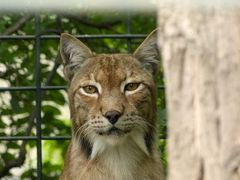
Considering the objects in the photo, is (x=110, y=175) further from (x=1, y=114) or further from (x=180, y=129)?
(x=180, y=129)

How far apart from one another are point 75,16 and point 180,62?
154 inches

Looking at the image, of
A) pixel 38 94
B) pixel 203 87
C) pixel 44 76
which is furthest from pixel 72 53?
pixel 203 87

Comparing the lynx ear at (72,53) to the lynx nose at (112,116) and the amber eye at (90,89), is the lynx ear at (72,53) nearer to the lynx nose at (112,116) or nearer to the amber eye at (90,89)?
the amber eye at (90,89)

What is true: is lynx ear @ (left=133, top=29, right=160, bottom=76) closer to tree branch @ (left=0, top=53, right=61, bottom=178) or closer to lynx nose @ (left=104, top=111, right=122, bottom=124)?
lynx nose @ (left=104, top=111, right=122, bottom=124)

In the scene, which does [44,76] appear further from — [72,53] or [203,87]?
[203,87]

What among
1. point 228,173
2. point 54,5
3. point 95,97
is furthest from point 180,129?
point 54,5

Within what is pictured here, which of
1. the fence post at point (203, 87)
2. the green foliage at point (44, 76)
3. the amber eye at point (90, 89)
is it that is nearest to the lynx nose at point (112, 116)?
the amber eye at point (90, 89)

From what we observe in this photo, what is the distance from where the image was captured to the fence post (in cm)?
297

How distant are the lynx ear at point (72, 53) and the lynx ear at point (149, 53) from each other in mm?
307

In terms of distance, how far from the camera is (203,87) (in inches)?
118

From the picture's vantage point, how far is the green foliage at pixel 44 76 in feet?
22.4

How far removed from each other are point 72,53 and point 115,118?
699mm

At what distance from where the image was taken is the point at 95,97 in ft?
17.4

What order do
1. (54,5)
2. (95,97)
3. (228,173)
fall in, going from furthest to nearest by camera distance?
(54,5) → (95,97) → (228,173)
